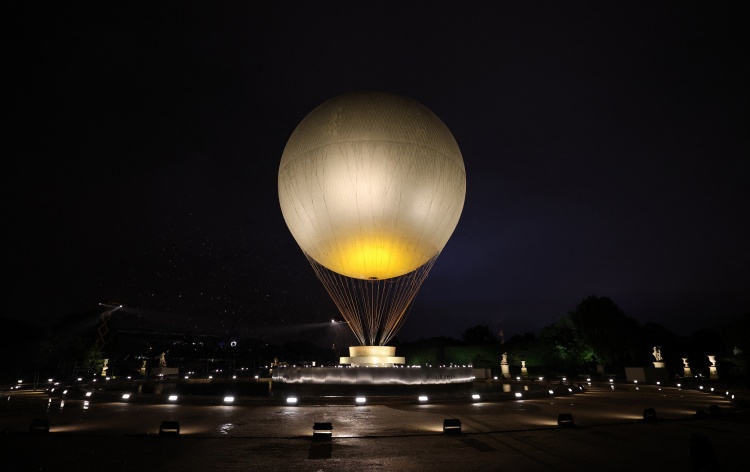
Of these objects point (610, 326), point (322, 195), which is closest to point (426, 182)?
point (322, 195)

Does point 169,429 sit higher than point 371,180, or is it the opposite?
point 371,180

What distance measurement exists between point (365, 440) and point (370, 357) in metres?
13.4

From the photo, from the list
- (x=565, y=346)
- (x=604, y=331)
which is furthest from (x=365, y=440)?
(x=565, y=346)

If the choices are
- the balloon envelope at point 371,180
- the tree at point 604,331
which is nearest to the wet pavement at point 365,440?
the balloon envelope at point 371,180

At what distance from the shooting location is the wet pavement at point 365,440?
24.7ft

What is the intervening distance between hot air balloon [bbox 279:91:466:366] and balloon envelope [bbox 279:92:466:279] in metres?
0.05

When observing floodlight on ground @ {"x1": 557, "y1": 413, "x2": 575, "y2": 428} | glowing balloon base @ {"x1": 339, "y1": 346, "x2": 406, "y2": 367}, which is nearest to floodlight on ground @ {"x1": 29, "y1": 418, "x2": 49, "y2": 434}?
floodlight on ground @ {"x1": 557, "y1": 413, "x2": 575, "y2": 428}

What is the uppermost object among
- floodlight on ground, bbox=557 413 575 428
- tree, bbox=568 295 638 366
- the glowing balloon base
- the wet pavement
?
tree, bbox=568 295 638 366

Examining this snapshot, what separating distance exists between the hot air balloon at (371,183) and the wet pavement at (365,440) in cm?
864

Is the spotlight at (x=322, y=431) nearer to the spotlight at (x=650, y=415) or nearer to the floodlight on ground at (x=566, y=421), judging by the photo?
the floodlight on ground at (x=566, y=421)

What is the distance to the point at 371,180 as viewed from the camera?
775 inches

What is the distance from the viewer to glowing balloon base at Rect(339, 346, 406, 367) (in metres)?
22.6

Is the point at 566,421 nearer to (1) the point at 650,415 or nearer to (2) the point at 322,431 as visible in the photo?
(1) the point at 650,415

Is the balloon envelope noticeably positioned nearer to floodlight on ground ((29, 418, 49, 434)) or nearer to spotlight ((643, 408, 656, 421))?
spotlight ((643, 408, 656, 421))
